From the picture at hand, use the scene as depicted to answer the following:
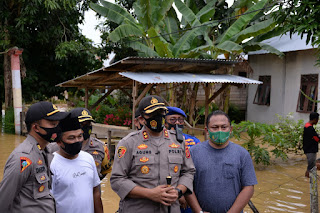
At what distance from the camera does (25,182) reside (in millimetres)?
2205

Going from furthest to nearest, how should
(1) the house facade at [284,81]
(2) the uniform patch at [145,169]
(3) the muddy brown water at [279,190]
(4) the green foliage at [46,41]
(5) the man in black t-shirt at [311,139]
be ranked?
(4) the green foliage at [46,41] → (1) the house facade at [284,81] → (5) the man in black t-shirt at [311,139] → (3) the muddy brown water at [279,190] → (2) the uniform patch at [145,169]

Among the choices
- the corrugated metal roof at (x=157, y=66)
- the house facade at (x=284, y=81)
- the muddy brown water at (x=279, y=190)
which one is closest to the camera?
the muddy brown water at (x=279, y=190)

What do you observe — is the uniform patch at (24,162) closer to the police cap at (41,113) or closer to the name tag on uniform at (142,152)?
the police cap at (41,113)

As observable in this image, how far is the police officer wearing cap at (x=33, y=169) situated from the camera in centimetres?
213

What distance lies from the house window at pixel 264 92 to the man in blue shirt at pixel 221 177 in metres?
13.6

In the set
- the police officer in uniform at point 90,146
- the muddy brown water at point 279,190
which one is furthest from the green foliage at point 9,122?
the police officer in uniform at point 90,146

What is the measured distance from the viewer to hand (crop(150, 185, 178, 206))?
242 centimetres

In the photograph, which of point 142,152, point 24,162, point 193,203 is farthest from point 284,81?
point 24,162

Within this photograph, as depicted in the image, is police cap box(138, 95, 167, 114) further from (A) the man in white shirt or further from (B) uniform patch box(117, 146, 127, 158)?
(A) the man in white shirt

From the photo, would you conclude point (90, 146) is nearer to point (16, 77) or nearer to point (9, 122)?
point (16, 77)

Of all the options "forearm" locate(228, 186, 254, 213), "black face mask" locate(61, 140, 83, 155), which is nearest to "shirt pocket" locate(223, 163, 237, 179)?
"forearm" locate(228, 186, 254, 213)

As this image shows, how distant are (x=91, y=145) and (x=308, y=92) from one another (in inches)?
476

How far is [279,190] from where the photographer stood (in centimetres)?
719

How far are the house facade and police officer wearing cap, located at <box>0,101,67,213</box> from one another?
11.7 meters
